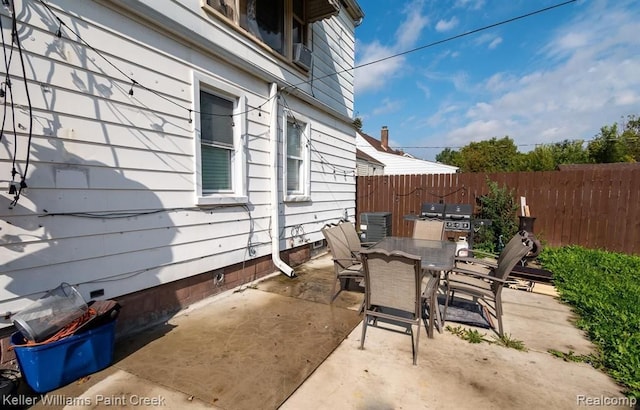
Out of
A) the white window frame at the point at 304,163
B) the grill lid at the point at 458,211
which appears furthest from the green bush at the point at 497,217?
the white window frame at the point at 304,163

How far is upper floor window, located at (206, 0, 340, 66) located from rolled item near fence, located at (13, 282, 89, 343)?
369cm

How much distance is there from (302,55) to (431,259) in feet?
14.5

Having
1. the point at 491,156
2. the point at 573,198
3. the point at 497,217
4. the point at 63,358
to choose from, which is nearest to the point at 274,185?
the point at 63,358

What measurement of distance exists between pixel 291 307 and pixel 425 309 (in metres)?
1.68

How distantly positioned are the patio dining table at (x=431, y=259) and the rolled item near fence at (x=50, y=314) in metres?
2.63

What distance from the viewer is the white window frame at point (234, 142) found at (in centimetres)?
351

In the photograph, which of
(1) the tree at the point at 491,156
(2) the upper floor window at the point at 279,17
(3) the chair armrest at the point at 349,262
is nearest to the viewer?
(3) the chair armrest at the point at 349,262

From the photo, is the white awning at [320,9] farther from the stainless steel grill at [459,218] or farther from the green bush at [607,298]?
the green bush at [607,298]

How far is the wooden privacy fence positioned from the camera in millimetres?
6023

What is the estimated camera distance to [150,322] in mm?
3078

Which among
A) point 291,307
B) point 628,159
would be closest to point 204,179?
point 291,307

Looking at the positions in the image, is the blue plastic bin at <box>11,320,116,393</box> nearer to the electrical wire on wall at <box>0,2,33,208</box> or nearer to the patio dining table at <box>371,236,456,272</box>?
the electrical wire on wall at <box>0,2,33,208</box>

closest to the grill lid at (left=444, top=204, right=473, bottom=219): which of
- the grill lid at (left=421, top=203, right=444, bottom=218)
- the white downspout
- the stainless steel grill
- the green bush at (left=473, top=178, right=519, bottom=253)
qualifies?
the stainless steel grill

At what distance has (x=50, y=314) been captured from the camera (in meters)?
2.05
